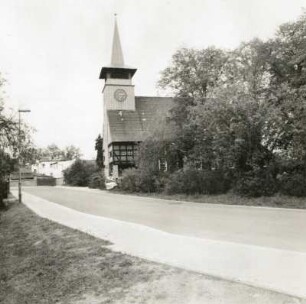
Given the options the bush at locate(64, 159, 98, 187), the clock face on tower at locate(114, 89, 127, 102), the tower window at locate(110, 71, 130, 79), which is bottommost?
the bush at locate(64, 159, 98, 187)

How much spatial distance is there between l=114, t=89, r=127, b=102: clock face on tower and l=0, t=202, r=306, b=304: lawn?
4359 cm

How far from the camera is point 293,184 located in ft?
71.3

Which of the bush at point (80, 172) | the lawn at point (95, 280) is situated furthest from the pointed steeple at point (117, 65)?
the lawn at point (95, 280)

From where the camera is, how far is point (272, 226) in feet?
43.9

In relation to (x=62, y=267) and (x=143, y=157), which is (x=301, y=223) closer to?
(x=62, y=267)

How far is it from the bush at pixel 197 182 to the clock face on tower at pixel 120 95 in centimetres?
2790

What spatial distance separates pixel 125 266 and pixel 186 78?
26485 millimetres

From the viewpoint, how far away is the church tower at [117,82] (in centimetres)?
5572

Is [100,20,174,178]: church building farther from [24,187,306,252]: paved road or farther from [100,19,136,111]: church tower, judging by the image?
[24,187,306,252]: paved road

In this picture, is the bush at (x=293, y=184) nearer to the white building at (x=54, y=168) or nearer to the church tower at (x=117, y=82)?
the church tower at (x=117, y=82)

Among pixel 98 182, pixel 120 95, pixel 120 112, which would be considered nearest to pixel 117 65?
pixel 120 95

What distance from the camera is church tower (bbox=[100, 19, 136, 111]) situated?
183 ft

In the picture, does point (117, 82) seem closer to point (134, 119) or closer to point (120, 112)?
point (120, 112)

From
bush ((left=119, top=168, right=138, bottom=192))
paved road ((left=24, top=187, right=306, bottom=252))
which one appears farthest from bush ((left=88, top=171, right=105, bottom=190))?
paved road ((left=24, top=187, right=306, bottom=252))
